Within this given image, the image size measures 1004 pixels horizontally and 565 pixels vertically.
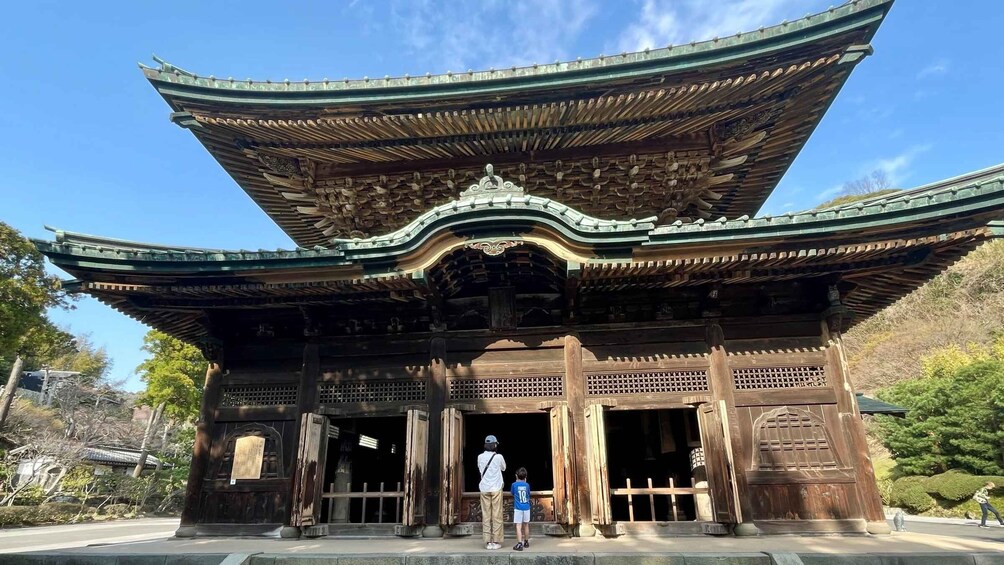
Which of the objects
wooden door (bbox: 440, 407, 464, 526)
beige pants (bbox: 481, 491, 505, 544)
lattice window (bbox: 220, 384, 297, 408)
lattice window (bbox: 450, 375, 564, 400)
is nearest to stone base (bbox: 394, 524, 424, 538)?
wooden door (bbox: 440, 407, 464, 526)

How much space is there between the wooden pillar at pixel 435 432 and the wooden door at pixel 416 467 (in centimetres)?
10

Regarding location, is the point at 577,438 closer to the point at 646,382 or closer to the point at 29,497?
the point at 646,382

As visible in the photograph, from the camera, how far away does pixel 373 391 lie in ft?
29.9

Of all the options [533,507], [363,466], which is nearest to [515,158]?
[533,507]

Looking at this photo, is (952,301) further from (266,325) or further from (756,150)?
(266,325)

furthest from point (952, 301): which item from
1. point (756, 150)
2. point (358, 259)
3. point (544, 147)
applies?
point (358, 259)

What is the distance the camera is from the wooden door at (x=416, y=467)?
318 inches

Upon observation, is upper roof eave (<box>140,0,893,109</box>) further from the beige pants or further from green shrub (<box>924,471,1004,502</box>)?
green shrub (<box>924,471,1004,502</box>)

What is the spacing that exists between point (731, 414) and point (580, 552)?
3.35 m

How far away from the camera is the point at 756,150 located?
31.6ft

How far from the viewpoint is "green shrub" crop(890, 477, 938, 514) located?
20812 millimetres

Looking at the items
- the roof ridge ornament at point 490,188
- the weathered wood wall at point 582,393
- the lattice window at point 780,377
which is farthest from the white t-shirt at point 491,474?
the lattice window at point 780,377

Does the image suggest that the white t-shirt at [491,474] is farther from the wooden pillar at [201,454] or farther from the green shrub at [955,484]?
the green shrub at [955,484]

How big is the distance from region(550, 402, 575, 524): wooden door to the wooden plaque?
4.79 metres
